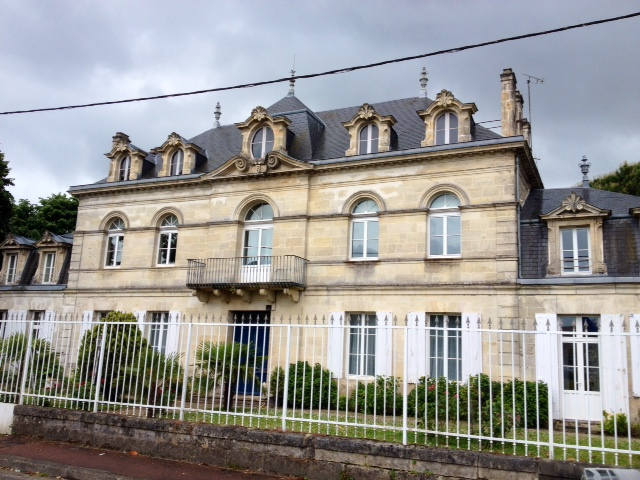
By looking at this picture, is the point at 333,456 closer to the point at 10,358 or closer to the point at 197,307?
the point at 10,358

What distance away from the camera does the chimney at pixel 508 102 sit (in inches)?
631

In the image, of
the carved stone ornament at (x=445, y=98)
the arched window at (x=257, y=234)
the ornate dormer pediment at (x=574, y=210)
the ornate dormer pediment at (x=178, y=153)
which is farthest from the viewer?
the ornate dormer pediment at (x=178, y=153)

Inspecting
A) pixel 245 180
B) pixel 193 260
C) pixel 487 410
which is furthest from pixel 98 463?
pixel 245 180

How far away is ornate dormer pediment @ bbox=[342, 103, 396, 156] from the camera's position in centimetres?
1725

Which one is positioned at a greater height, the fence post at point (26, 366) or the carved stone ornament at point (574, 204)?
the carved stone ornament at point (574, 204)

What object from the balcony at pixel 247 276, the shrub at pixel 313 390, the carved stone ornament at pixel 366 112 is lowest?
the shrub at pixel 313 390

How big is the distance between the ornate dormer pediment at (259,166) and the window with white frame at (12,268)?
10.0m

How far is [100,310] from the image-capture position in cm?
2042

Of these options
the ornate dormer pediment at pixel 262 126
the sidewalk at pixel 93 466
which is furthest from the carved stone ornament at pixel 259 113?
the sidewalk at pixel 93 466

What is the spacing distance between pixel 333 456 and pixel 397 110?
14580 mm

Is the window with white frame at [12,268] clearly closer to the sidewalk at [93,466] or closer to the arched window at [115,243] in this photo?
the arched window at [115,243]

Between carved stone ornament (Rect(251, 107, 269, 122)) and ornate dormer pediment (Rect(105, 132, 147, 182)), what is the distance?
5.26m

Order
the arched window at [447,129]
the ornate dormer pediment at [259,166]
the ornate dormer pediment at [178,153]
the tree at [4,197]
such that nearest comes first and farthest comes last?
the arched window at [447,129]
the ornate dormer pediment at [259,166]
the ornate dormer pediment at [178,153]
the tree at [4,197]

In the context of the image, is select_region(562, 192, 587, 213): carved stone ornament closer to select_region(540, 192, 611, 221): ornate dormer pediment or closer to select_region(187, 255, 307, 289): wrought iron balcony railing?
select_region(540, 192, 611, 221): ornate dormer pediment
